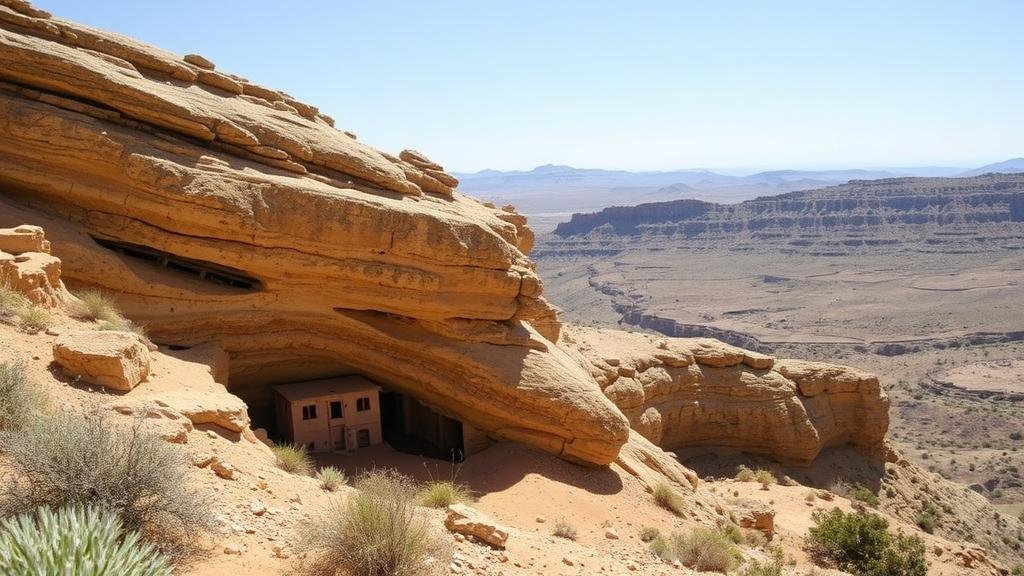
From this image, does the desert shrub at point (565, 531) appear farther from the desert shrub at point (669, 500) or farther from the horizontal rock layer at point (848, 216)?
the horizontal rock layer at point (848, 216)

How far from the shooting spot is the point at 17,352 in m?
10.6

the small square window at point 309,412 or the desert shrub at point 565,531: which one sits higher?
the small square window at point 309,412

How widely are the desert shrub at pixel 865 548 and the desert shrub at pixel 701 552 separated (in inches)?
196

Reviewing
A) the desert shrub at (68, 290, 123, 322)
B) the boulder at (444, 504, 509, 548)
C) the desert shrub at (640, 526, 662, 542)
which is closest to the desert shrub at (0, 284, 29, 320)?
the desert shrub at (68, 290, 123, 322)

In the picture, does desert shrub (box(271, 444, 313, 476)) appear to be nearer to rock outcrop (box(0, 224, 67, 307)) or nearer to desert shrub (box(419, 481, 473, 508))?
desert shrub (box(419, 481, 473, 508))

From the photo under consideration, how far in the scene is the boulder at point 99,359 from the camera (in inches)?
418

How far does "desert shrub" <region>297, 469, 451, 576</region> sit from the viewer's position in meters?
7.93

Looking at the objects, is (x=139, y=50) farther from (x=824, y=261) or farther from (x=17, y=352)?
(x=824, y=261)

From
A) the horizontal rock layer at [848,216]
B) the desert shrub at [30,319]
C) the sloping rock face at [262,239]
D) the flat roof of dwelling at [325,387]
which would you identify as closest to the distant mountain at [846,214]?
the horizontal rock layer at [848,216]

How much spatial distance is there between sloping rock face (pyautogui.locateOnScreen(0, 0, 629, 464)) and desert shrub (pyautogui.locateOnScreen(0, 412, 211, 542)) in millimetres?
7932

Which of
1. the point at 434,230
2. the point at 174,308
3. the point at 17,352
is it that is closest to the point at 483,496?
the point at 434,230

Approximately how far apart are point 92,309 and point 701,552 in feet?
38.4

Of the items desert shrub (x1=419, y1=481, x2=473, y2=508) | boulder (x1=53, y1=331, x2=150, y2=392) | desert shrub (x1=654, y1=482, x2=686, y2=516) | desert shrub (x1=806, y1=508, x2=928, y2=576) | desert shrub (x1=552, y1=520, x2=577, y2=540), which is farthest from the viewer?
desert shrub (x1=654, y1=482, x2=686, y2=516)

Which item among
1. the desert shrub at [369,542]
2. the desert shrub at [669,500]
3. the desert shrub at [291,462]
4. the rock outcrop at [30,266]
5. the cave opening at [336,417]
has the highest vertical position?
the rock outcrop at [30,266]
